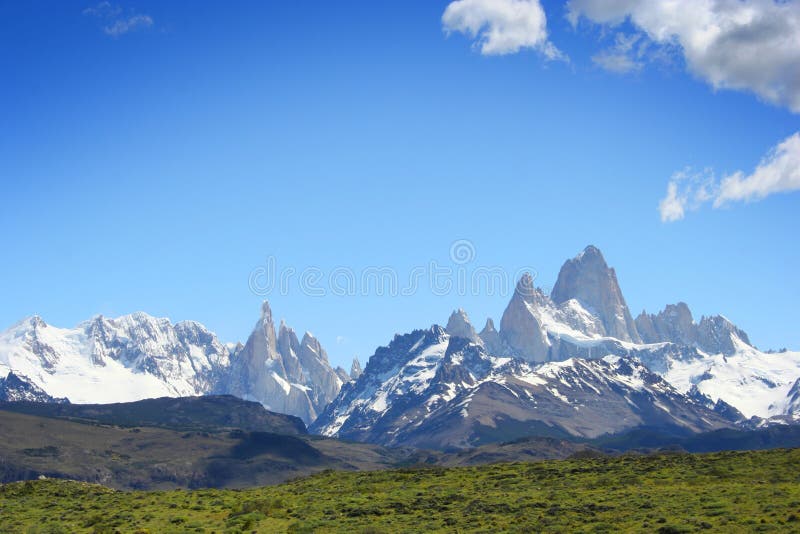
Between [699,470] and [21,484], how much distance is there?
86020 mm

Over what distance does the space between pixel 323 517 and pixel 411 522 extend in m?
10.1

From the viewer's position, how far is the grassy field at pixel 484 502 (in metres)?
80.5

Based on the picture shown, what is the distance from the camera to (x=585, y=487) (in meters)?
98.5

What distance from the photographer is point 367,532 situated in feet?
272

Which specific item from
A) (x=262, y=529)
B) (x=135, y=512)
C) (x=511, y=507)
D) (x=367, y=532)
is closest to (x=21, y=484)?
(x=135, y=512)

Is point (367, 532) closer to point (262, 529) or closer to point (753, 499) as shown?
point (262, 529)

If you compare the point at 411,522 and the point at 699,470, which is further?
the point at 699,470

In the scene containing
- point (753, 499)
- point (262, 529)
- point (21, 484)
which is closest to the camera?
point (753, 499)

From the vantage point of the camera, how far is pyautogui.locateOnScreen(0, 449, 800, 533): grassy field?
80500 millimetres

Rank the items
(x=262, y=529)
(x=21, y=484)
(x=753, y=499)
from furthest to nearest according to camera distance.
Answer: (x=21, y=484)
(x=262, y=529)
(x=753, y=499)

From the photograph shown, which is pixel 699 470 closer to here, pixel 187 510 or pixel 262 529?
pixel 262 529

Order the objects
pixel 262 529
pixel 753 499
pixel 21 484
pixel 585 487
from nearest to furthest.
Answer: pixel 753 499
pixel 262 529
pixel 585 487
pixel 21 484

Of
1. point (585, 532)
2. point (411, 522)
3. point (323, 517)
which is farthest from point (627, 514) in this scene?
point (323, 517)

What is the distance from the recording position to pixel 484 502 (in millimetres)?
93125
